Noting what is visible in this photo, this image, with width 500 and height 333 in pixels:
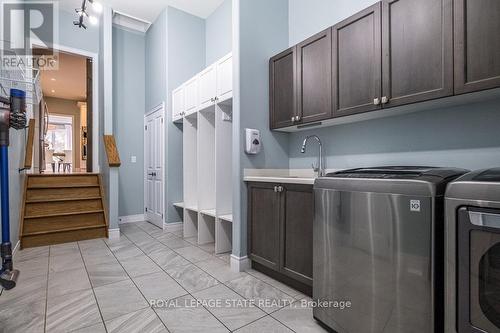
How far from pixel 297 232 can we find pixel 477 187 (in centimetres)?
126

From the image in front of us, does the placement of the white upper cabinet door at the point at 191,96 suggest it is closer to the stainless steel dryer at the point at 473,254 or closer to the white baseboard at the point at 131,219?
the white baseboard at the point at 131,219

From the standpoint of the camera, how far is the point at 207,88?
333cm

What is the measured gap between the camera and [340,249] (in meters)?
1.51

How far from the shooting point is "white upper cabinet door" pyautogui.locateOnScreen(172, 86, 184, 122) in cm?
403

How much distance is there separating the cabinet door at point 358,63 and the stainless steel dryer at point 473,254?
3.18ft

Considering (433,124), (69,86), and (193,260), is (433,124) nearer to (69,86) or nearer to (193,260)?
(193,260)

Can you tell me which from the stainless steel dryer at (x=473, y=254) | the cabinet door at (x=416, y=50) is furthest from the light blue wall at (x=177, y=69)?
the stainless steel dryer at (x=473, y=254)

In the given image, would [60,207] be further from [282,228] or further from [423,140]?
[423,140]

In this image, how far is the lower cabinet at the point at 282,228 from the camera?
201 cm

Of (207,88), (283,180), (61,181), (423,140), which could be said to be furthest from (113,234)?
(423,140)

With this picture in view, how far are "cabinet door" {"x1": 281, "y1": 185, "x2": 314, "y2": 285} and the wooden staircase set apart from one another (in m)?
2.97

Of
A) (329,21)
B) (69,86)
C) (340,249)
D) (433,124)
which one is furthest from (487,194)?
(69,86)

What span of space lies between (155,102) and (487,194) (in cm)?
473

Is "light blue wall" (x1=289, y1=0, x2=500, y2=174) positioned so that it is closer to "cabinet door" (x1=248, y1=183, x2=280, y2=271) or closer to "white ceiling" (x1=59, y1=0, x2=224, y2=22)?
"cabinet door" (x1=248, y1=183, x2=280, y2=271)
